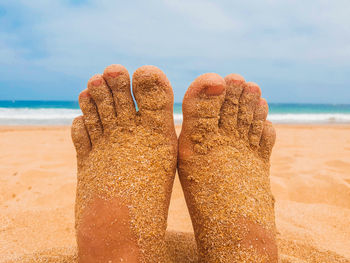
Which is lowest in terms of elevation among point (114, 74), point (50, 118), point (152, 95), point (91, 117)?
point (50, 118)

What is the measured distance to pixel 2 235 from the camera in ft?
5.10

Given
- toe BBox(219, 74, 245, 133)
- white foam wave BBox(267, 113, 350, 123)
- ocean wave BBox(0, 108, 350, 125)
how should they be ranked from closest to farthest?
toe BBox(219, 74, 245, 133) < ocean wave BBox(0, 108, 350, 125) < white foam wave BBox(267, 113, 350, 123)

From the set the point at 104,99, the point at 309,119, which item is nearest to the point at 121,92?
the point at 104,99

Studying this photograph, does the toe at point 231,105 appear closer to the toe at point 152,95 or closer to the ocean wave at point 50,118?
the toe at point 152,95

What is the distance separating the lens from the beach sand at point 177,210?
137cm

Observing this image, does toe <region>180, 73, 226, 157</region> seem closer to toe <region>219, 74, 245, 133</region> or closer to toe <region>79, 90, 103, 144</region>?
toe <region>219, 74, 245, 133</region>

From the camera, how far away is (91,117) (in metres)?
1.34

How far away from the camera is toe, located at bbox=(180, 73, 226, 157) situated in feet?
4.13

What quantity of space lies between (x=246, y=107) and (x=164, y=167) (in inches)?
21.7

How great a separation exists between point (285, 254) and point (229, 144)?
62cm

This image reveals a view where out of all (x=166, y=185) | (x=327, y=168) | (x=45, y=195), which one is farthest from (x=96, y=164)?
(x=327, y=168)

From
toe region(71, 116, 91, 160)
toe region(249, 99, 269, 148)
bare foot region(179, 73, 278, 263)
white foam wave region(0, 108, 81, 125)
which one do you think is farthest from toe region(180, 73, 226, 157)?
white foam wave region(0, 108, 81, 125)

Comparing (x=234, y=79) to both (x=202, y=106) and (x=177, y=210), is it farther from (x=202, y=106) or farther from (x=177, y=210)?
(x=177, y=210)

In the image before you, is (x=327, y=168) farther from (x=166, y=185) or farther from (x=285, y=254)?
(x=166, y=185)
